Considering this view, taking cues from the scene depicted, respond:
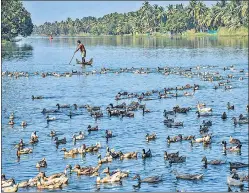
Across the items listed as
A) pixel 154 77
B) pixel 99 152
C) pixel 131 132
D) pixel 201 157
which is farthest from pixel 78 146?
pixel 154 77

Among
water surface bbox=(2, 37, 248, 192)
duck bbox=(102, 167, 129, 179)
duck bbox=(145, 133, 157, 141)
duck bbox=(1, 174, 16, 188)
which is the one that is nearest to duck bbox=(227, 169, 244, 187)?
water surface bbox=(2, 37, 248, 192)

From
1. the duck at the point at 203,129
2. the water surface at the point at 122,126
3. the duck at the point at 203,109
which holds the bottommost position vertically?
the water surface at the point at 122,126

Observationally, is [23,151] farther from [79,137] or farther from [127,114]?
[127,114]

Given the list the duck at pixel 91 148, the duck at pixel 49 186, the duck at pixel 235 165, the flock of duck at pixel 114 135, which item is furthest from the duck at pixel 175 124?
the duck at pixel 49 186

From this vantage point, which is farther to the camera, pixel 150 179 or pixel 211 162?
pixel 211 162

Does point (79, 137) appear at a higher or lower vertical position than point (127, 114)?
lower

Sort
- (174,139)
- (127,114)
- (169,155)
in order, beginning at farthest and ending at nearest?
(127,114) → (174,139) → (169,155)

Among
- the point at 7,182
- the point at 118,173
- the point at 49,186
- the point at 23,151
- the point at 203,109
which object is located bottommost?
the point at 49,186

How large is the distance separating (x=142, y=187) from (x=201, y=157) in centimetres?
849

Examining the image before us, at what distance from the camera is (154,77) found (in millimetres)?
96812

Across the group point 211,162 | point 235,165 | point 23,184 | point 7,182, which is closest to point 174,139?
point 211,162

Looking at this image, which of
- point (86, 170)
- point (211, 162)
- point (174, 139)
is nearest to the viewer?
point (86, 170)

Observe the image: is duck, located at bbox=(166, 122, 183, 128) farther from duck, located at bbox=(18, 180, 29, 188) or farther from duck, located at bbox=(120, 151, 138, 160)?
duck, located at bbox=(18, 180, 29, 188)

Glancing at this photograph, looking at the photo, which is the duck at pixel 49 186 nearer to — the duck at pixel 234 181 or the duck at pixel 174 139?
the duck at pixel 234 181
